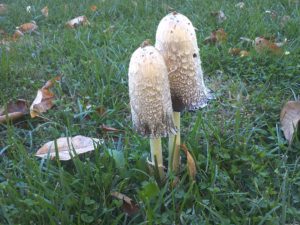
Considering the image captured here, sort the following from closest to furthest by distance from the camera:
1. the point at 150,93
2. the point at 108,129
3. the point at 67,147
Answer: the point at 150,93 < the point at 67,147 < the point at 108,129

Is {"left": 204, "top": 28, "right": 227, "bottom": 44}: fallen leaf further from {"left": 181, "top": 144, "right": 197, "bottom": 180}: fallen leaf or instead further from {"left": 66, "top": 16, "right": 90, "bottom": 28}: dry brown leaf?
{"left": 181, "top": 144, "right": 197, "bottom": 180}: fallen leaf

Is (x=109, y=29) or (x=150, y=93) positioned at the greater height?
(x=150, y=93)

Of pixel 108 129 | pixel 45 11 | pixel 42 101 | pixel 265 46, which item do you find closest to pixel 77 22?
pixel 45 11

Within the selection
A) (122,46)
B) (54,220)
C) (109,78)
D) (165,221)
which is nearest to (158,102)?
(165,221)

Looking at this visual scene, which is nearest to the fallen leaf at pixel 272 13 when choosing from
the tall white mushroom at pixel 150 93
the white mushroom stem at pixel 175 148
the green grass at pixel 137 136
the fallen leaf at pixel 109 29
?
the green grass at pixel 137 136

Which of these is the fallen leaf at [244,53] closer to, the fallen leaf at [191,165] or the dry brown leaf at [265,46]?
the dry brown leaf at [265,46]

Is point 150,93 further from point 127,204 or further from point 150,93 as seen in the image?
point 127,204
